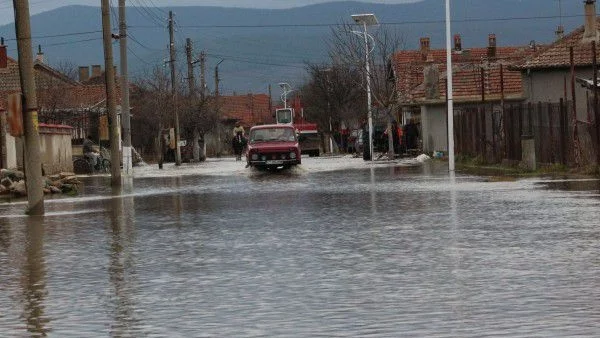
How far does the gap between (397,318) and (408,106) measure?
71.0 m

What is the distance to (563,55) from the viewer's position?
5547 centimetres

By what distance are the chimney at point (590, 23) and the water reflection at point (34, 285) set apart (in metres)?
38.0

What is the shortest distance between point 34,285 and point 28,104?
1238 cm

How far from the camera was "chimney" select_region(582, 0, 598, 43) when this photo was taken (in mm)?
55469

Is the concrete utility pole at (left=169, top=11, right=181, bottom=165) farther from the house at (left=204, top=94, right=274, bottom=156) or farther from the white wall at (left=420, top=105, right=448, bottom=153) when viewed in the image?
the house at (left=204, top=94, right=274, bottom=156)

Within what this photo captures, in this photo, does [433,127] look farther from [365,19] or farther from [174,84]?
[174,84]

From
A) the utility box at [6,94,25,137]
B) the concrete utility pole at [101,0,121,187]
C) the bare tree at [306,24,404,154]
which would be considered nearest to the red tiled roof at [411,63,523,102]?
the bare tree at [306,24,404,154]

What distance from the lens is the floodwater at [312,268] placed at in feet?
34.7

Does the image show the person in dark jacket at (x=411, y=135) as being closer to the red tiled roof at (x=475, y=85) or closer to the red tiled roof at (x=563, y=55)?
the red tiled roof at (x=475, y=85)

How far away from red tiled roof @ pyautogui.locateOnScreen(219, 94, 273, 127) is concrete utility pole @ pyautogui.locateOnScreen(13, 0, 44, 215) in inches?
5141

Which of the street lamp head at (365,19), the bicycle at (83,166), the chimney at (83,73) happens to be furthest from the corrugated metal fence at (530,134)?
the chimney at (83,73)

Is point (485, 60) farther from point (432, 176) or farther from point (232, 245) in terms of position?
point (232, 245)

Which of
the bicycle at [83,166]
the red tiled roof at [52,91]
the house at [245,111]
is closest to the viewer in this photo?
the bicycle at [83,166]

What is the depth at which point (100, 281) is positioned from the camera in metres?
13.9
